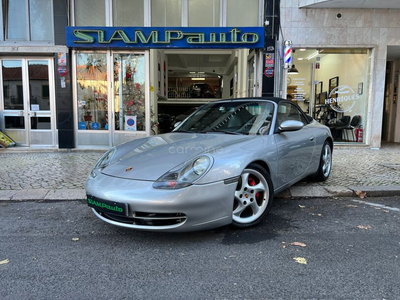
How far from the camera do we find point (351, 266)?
2.45 metres

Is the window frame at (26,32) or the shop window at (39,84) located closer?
the window frame at (26,32)

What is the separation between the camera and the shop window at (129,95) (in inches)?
352

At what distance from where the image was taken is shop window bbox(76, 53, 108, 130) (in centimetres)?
884

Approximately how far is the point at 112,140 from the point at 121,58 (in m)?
2.42

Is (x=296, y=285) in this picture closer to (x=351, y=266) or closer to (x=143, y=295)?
(x=351, y=266)

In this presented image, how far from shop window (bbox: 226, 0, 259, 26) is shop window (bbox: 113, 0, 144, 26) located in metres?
Result: 2.59

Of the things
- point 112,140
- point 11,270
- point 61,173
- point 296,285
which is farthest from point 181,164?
point 112,140

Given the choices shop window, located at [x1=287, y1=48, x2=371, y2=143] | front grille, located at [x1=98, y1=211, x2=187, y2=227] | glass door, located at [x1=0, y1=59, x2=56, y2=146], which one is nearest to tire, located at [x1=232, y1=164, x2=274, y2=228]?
front grille, located at [x1=98, y1=211, x2=187, y2=227]

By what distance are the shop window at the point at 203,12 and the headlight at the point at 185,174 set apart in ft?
24.1

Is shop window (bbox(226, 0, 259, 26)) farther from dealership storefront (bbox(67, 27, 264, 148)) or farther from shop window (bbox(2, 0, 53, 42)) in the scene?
shop window (bbox(2, 0, 53, 42))

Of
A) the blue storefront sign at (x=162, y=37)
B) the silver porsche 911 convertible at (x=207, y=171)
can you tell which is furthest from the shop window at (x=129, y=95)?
the silver porsche 911 convertible at (x=207, y=171)

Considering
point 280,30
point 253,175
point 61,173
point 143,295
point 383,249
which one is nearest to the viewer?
point 143,295

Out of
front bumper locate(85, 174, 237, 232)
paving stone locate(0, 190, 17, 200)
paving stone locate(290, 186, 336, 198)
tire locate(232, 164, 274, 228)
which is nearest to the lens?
front bumper locate(85, 174, 237, 232)

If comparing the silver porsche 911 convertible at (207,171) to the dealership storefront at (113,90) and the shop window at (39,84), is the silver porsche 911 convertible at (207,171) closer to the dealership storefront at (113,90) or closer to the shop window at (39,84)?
the dealership storefront at (113,90)
